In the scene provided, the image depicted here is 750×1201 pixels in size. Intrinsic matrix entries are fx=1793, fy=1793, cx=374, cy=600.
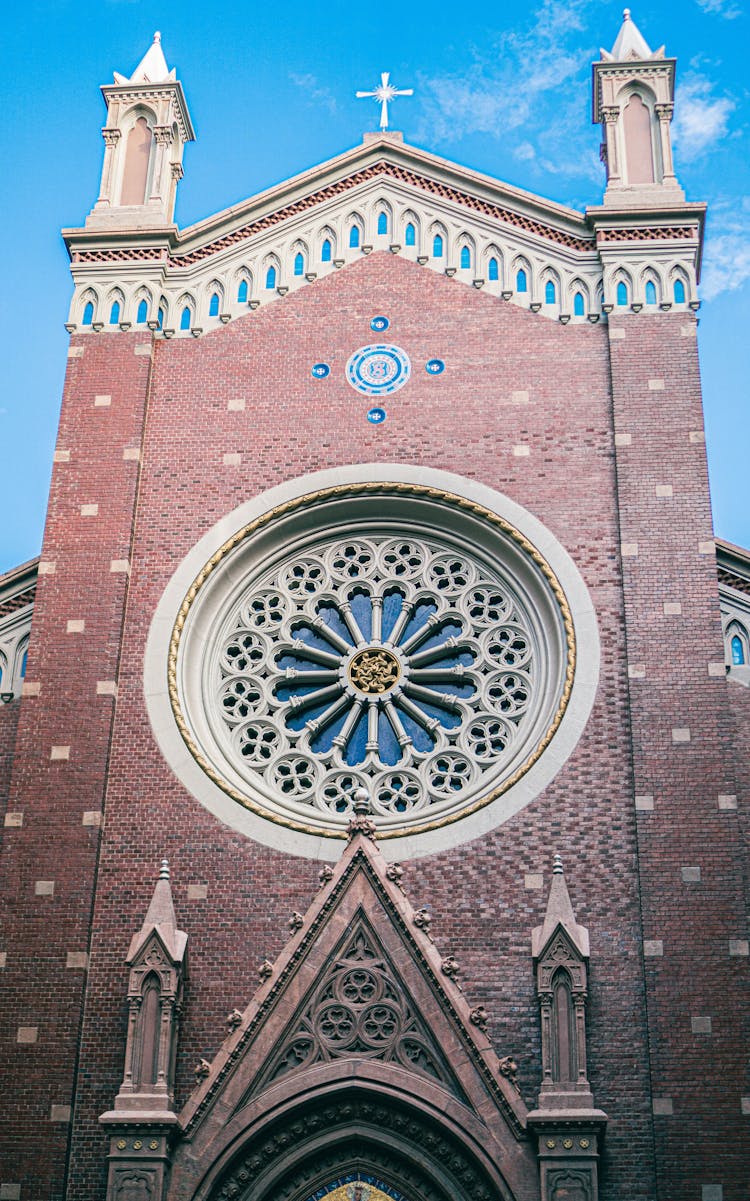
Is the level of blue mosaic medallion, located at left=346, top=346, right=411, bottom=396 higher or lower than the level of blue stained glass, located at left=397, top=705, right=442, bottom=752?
higher

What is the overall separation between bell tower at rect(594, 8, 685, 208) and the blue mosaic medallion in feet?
12.7

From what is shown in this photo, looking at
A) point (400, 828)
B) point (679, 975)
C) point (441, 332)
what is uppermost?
point (441, 332)

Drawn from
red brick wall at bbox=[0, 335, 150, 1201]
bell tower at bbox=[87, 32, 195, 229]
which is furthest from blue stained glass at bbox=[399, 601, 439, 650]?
bell tower at bbox=[87, 32, 195, 229]

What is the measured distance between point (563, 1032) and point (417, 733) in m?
4.84

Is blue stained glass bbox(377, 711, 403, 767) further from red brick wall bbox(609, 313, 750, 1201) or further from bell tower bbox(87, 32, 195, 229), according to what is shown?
bell tower bbox(87, 32, 195, 229)

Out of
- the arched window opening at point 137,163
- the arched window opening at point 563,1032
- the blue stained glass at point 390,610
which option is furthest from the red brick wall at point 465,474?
the arched window opening at point 137,163

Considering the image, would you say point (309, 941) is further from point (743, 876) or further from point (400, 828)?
point (743, 876)

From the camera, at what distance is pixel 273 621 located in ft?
78.4

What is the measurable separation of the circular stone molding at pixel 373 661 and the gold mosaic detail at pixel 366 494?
1.0 inches

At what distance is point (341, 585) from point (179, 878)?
4746 mm

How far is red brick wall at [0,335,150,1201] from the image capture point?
20.3 meters

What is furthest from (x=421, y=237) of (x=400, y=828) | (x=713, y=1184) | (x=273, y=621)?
(x=713, y=1184)

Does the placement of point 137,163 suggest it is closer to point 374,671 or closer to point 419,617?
point 419,617

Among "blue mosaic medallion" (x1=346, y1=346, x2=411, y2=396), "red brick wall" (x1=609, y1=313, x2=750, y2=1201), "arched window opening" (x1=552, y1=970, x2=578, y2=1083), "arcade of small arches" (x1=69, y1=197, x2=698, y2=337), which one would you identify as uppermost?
"arcade of small arches" (x1=69, y1=197, x2=698, y2=337)
